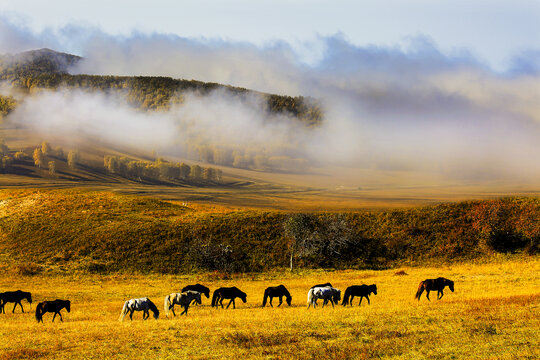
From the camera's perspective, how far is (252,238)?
258 feet

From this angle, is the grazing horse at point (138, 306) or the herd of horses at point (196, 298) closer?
the grazing horse at point (138, 306)

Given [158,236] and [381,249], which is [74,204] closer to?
[158,236]

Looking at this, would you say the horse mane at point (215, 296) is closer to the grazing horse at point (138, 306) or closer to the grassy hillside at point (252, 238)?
the grazing horse at point (138, 306)

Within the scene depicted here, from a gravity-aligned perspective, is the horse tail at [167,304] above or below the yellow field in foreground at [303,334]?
below

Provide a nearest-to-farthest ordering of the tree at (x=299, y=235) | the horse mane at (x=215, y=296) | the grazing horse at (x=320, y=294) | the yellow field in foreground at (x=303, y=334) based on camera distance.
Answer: the yellow field in foreground at (x=303, y=334)
the grazing horse at (x=320, y=294)
the horse mane at (x=215, y=296)
the tree at (x=299, y=235)

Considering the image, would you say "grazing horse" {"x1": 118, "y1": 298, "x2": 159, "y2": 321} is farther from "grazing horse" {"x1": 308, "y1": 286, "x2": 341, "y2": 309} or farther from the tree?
the tree

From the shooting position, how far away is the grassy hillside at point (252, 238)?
2771 inches

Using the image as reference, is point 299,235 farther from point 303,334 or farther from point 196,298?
point 303,334

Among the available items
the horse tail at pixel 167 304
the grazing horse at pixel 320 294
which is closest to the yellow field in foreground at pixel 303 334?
the horse tail at pixel 167 304

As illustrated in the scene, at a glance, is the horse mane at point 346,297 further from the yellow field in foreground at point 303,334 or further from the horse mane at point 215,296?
the horse mane at point 215,296

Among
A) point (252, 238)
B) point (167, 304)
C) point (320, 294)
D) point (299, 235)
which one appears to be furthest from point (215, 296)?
point (252, 238)

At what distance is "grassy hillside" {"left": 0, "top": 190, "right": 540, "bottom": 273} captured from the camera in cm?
7038

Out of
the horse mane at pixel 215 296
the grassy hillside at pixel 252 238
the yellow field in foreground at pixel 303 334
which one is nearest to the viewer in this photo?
the yellow field in foreground at pixel 303 334

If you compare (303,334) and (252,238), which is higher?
(303,334)
